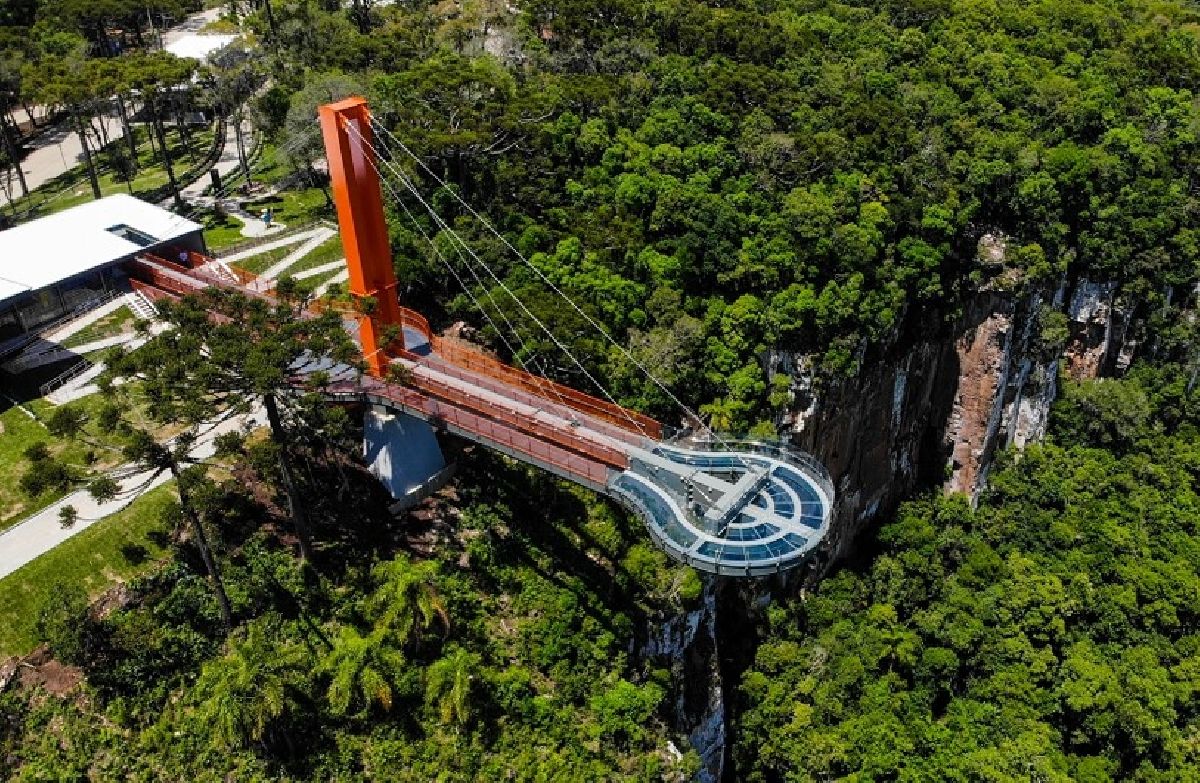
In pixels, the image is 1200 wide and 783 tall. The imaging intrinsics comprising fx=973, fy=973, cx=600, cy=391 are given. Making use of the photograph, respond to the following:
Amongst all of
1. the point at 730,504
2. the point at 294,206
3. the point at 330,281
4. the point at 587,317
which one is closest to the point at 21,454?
the point at 330,281

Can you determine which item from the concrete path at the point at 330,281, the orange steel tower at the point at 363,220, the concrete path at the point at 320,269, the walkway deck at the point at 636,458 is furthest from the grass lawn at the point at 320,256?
the orange steel tower at the point at 363,220

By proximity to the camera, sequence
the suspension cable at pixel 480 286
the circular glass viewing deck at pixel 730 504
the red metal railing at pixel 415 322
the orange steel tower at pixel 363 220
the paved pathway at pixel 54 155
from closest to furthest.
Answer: the circular glass viewing deck at pixel 730 504 < the orange steel tower at pixel 363 220 < the suspension cable at pixel 480 286 < the red metal railing at pixel 415 322 < the paved pathway at pixel 54 155

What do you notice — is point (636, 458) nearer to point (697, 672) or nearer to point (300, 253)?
point (697, 672)

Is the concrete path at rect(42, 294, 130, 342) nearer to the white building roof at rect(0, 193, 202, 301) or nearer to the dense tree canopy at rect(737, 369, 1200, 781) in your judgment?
the white building roof at rect(0, 193, 202, 301)

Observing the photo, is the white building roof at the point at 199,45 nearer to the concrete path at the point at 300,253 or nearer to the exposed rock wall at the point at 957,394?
the concrete path at the point at 300,253

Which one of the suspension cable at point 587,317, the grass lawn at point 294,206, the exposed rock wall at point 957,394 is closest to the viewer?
the suspension cable at point 587,317

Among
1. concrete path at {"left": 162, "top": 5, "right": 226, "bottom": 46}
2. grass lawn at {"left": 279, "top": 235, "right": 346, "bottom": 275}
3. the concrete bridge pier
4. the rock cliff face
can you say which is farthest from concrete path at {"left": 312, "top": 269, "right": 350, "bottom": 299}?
concrete path at {"left": 162, "top": 5, "right": 226, "bottom": 46}

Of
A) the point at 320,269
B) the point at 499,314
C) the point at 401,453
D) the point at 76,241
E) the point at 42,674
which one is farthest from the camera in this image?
the point at 320,269

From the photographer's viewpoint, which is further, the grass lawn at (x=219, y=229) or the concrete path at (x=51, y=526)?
the grass lawn at (x=219, y=229)

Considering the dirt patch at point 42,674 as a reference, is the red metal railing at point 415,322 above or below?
above
